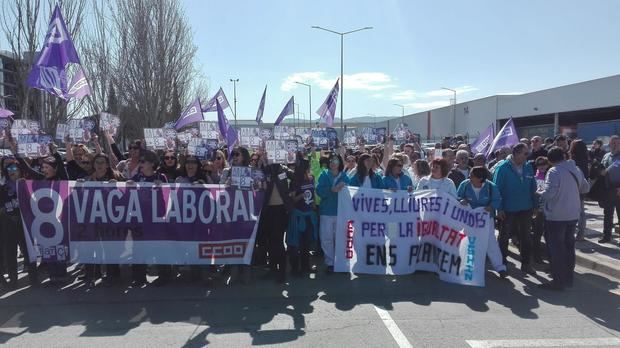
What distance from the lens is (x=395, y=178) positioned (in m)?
7.23

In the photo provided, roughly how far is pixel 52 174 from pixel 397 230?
4.89 meters

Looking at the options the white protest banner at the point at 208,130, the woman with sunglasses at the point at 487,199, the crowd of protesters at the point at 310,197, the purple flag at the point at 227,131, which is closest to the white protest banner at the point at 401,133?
the white protest banner at the point at 208,130

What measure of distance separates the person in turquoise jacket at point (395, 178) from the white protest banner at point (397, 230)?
237 millimetres

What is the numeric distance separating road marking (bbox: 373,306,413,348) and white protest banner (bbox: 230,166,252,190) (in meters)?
2.36

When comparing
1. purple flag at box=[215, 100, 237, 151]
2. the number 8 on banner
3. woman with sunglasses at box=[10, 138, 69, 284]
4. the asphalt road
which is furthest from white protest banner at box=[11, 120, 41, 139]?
purple flag at box=[215, 100, 237, 151]

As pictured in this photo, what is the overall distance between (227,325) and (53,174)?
3608 millimetres

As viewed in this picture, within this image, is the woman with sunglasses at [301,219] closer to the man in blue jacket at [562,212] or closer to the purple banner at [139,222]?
the purple banner at [139,222]

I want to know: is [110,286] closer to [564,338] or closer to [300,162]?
[300,162]

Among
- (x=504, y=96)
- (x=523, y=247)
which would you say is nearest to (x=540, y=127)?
(x=504, y=96)

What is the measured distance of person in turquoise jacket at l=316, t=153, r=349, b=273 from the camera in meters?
7.05

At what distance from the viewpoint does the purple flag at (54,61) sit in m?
8.24

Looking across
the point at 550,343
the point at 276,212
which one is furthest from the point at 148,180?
the point at 550,343

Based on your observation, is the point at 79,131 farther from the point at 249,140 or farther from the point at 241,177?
the point at 241,177

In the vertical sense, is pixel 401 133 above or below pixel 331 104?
below
